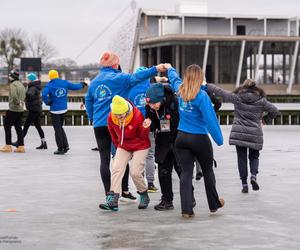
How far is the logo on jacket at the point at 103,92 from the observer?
869 centimetres

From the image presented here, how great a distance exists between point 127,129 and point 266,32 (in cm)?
7857

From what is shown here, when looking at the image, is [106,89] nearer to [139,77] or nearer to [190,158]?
[139,77]

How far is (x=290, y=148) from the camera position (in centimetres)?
1712

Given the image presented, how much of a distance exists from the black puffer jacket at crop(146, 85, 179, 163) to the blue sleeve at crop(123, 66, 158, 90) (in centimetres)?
30

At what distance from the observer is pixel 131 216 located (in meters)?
8.09

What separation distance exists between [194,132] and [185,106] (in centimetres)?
29

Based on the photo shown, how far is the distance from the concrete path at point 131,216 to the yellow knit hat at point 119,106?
44.5 inches

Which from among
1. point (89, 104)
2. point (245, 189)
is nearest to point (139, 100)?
point (89, 104)

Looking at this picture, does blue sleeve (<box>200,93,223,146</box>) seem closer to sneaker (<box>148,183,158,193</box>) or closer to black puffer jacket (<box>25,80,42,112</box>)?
sneaker (<box>148,183,158,193</box>)

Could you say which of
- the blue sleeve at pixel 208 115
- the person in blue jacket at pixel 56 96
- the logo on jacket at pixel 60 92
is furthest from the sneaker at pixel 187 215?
the logo on jacket at pixel 60 92

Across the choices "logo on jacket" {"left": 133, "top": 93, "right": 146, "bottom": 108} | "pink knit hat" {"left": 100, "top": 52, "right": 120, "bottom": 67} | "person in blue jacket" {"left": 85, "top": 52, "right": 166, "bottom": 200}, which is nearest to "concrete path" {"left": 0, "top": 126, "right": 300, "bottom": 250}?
"person in blue jacket" {"left": 85, "top": 52, "right": 166, "bottom": 200}

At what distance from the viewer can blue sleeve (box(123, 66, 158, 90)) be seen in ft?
27.1

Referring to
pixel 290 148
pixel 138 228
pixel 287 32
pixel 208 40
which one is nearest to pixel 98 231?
pixel 138 228

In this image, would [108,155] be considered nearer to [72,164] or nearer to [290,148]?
[72,164]
